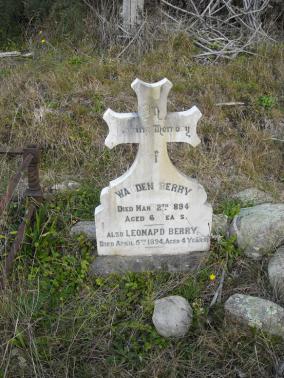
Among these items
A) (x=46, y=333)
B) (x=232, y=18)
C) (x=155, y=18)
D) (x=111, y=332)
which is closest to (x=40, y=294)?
(x=46, y=333)

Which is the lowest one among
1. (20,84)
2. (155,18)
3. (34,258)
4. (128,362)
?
(128,362)

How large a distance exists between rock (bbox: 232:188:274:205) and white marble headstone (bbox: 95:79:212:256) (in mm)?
758

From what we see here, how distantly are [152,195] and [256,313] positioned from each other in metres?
1.02

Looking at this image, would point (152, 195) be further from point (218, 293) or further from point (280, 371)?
point (280, 371)

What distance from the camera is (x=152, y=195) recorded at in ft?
10.5

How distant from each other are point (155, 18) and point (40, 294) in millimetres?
4588

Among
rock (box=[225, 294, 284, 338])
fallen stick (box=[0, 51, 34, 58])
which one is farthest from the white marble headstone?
fallen stick (box=[0, 51, 34, 58])

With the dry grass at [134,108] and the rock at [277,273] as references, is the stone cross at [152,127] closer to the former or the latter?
the rock at [277,273]

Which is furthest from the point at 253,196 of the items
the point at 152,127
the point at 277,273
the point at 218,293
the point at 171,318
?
the point at 171,318

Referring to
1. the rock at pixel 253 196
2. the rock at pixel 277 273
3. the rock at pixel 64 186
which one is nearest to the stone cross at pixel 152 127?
the rock at pixel 277 273

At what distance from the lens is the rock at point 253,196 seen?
13.0ft

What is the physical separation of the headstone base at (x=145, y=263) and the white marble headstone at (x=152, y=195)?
0.15ft

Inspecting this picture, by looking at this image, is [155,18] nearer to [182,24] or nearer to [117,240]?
[182,24]

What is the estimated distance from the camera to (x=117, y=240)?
3.34 meters
